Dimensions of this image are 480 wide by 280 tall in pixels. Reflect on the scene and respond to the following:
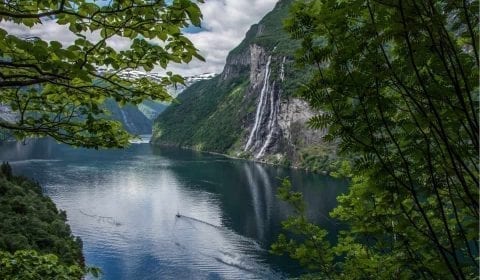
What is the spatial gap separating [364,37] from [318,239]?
441cm

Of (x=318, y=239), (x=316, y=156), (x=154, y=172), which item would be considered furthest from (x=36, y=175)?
(x=318, y=239)

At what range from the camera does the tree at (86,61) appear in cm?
375

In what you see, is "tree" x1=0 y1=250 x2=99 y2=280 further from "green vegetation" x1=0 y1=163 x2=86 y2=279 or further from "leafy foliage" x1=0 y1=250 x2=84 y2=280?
"green vegetation" x1=0 y1=163 x2=86 y2=279

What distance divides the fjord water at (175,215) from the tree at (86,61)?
126ft

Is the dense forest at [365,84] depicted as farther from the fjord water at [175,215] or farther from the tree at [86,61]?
the fjord water at [175,215]

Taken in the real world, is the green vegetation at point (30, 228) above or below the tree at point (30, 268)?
below

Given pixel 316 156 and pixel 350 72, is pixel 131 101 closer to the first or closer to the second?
pixel 350 72

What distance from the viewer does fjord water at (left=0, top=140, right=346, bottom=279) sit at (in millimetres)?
46925

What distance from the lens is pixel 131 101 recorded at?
17.9 ft

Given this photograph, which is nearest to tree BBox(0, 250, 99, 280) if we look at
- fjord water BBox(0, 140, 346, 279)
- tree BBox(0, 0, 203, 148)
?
tree BBox(0, 0, 203, 148)

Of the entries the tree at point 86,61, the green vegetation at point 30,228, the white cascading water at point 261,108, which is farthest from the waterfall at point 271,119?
the tree at point 86,61

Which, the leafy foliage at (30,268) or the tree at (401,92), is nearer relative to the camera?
the tree at (401,92)

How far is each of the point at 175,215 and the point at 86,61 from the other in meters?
65.8

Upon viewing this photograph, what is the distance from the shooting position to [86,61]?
405 cm
